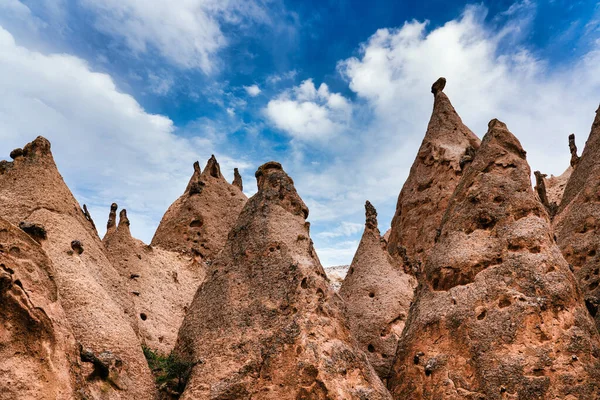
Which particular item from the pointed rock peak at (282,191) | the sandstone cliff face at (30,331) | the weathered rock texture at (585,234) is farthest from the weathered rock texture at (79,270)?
the weathered rock texture at (585,234)

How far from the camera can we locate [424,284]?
35.2 feet

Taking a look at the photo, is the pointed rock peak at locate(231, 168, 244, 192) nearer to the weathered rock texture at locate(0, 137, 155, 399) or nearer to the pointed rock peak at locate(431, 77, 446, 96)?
the pointed rock peak at locate(431, 77, 446, 96)

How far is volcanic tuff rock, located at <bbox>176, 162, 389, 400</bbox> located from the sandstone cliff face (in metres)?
Result: 2.30

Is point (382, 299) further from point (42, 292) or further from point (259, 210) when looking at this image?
point (42, 292)

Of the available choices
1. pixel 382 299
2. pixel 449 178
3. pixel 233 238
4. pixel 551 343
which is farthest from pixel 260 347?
pixel 449 178

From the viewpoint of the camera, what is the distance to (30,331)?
21.4 feet

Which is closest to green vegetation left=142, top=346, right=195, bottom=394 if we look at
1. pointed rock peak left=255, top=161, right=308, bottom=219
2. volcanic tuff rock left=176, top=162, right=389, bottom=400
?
volcanic tuff rock left=176, top=162, right=389, bottom=400

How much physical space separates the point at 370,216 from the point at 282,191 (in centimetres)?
640

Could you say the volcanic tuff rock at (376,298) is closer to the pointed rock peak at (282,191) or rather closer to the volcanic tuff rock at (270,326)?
the pointed rock peak at (282,191)

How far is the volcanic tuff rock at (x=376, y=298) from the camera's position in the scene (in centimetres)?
1379

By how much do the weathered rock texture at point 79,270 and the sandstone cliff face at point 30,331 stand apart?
638 millimetres

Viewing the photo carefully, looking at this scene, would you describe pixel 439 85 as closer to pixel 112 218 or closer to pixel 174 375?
pixel 112 218

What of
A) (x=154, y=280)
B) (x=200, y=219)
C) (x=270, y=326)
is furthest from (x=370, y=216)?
(x=270, y=326)

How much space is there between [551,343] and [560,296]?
2.88ft
